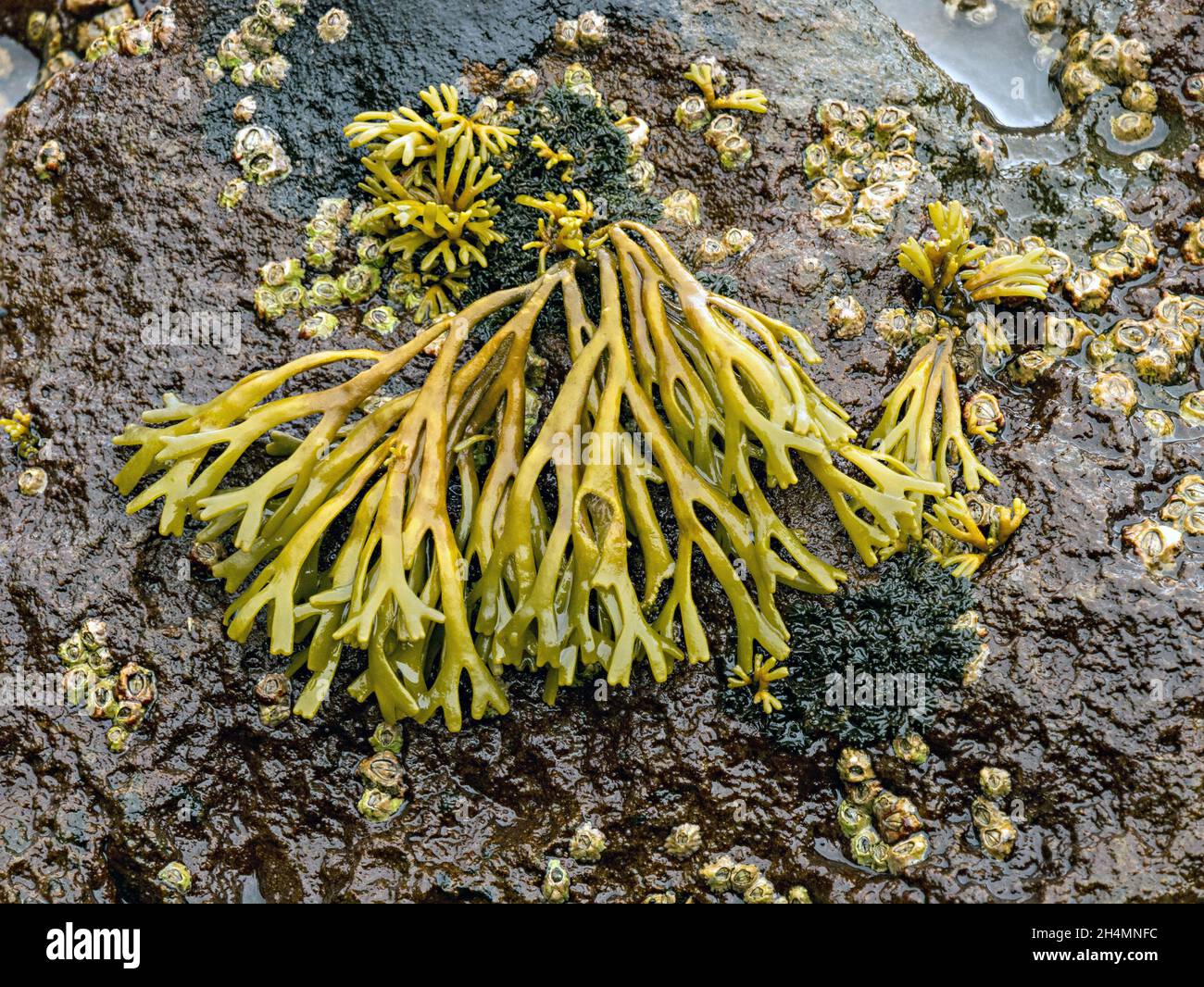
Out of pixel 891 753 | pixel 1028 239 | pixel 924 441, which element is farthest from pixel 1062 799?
pixel 1028 239

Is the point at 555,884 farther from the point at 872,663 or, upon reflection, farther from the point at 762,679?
the point at 872,663

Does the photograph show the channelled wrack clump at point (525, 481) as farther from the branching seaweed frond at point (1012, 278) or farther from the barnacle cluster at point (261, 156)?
the branching seaweed frond at point (1012, 278)

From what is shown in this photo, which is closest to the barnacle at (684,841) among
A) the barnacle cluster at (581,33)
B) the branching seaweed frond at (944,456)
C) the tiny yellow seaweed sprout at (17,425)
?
the branching seaweed frond at (944,456)

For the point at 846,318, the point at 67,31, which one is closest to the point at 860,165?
the point at 846,318

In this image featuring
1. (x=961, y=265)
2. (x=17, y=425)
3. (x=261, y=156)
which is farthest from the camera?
(x=261, y=156)
